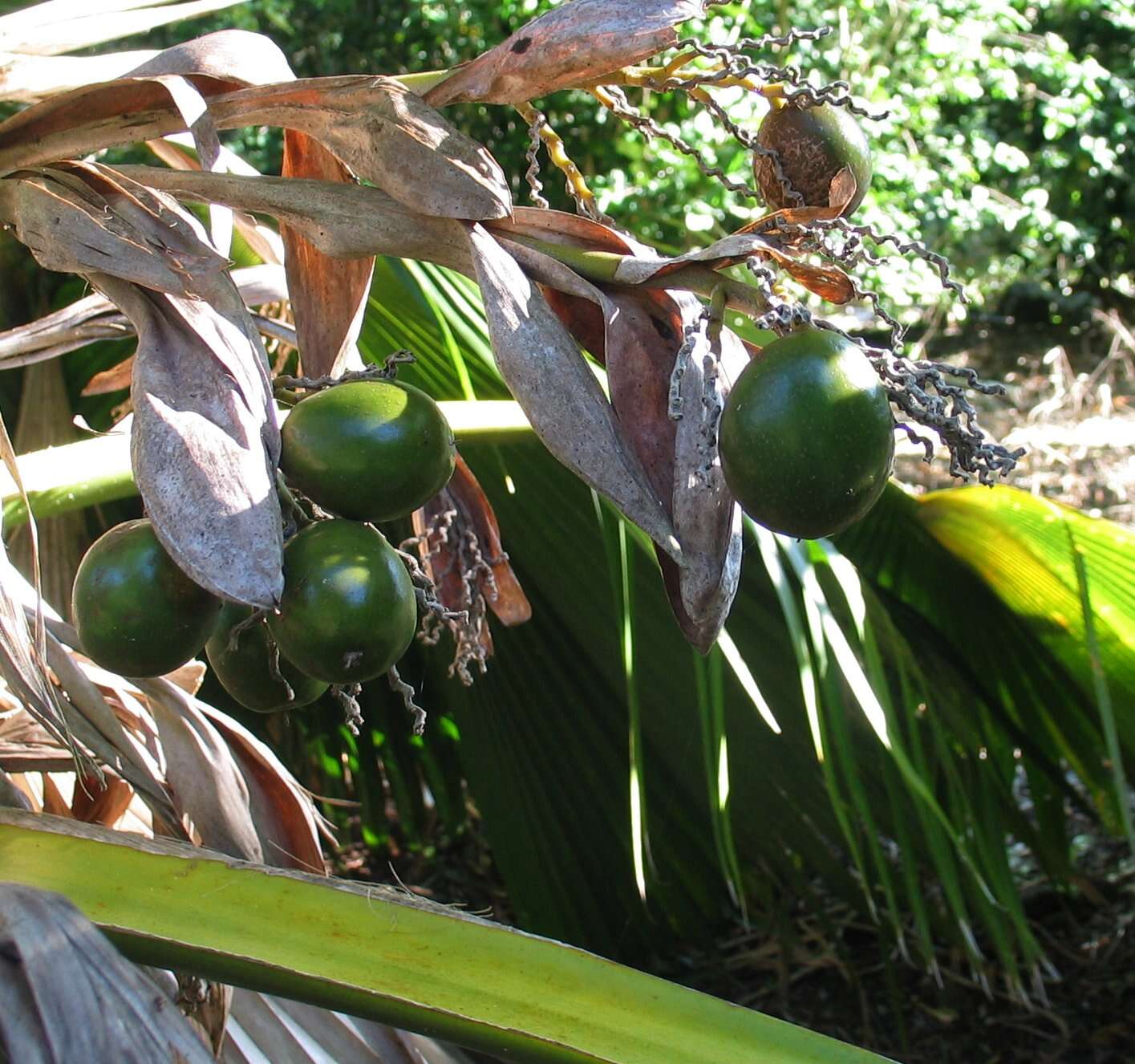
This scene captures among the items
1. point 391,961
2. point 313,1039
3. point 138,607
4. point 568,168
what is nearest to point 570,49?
point 568,168

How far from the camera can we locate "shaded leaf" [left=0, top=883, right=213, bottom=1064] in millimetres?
538

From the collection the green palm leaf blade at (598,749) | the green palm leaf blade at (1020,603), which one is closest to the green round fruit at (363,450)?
the green palm leaf blade at (598,749)

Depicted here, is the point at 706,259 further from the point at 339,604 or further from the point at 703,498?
the point at 339,604

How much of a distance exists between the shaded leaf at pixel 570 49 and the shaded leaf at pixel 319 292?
0.12m

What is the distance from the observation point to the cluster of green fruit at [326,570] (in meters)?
0.59

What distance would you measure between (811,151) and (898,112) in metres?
3.57

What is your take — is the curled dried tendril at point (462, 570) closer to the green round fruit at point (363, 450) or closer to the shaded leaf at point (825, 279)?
the green round fruit at point (363, 450)

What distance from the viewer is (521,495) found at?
1575 millimetres

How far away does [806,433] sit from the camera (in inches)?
21.0

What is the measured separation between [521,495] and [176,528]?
1.03 meters

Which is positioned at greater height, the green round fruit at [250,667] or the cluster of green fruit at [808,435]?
the cluster of green fruit at [808,435]

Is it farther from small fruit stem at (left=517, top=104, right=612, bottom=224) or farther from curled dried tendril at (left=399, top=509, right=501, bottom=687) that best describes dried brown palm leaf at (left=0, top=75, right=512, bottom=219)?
curled dried tendril at (left=399, top=509, right=501, bottom=687)

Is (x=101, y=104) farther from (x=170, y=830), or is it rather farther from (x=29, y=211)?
(x=170, y=830)

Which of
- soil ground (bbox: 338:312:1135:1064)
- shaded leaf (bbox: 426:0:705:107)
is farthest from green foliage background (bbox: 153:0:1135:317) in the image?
shaded leaf (bbox: 426:0:705:107)
